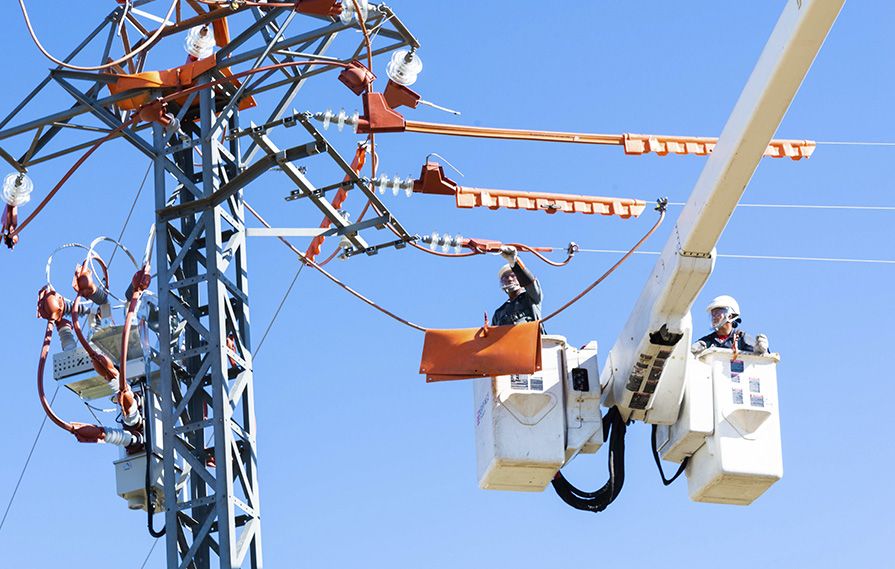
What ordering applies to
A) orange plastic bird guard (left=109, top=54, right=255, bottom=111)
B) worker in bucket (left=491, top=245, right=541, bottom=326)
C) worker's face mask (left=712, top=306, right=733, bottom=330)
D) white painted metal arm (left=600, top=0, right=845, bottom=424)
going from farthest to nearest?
1. worker's face mask (left=712, top=306, right=733, bottom=330)
2. worker in bucket (left=491, top=245, right=541, bottom=326)
3. orange plastic bird guard (left=109, top=54, right=255, bottom=111)
4. white painted metal arm (left=600, top=0, right=845, bottom=424)

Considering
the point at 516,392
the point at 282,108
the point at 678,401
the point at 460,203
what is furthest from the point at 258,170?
the point at 678,401

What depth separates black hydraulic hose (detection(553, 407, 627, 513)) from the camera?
56.3 feet

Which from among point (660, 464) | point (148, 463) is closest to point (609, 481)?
point (660, 464)

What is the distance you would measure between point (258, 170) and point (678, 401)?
4145 millimetres

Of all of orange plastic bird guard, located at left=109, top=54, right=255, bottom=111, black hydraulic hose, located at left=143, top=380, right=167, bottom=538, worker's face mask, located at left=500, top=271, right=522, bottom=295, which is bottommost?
black hydraulic hose, located at left=143, top=380, right=167, bottom=538

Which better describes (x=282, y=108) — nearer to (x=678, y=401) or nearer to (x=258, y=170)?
(x=258, y=170)

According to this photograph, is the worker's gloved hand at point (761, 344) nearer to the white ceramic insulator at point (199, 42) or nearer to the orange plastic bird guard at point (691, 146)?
the orange plastic bird guard at point (691, 146)

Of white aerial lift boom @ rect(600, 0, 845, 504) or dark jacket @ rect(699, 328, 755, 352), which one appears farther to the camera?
dark jacket @ rect(699, 328, 755, 352)

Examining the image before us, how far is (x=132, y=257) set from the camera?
1641 cm

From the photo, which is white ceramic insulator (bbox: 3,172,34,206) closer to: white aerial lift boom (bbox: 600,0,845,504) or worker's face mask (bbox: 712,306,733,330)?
white aerial lift boom (bbox: 600,0,845,504)

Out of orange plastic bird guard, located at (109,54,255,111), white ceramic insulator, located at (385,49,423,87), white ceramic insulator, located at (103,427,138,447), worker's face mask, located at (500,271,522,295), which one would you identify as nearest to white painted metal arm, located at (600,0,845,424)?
worker's face mask, located at (500,271,522,295)

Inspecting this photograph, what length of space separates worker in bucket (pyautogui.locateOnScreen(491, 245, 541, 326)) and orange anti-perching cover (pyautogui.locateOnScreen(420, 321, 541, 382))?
49 centimetres

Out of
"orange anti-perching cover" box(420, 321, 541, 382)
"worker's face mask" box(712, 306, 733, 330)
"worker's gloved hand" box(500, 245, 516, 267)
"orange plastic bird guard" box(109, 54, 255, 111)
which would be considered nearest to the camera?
"orange plastic bird guard" box(109, 54, 255, 111)

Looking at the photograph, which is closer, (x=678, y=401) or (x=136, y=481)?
(x=136, y=481)
